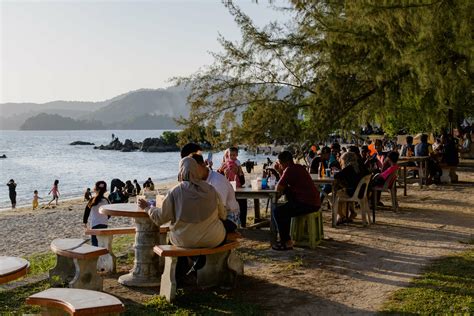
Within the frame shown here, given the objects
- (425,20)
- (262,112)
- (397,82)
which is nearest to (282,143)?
(262,112)

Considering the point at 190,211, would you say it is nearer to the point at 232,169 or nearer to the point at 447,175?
the point at 232,169

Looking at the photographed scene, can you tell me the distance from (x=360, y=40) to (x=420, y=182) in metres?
7.08

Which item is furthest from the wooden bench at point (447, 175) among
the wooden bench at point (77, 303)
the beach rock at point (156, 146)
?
the beach rock at point (156, 146)

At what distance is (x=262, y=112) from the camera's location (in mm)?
13680

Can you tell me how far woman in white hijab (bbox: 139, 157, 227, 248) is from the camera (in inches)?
222

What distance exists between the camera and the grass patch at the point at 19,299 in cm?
556

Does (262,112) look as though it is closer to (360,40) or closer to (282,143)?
(282,143)

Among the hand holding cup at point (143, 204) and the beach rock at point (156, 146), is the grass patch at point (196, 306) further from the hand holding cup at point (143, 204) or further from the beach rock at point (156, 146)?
the beach rock at point (156, 146)

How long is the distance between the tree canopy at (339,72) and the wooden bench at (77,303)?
5.42 meters

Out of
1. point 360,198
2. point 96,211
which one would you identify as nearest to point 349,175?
point 360,198

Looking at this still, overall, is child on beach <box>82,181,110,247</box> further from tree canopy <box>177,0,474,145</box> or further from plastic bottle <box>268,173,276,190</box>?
tree canopy <box>177,0,474,145</box>

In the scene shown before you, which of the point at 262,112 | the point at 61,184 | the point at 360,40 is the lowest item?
the point at 61,184

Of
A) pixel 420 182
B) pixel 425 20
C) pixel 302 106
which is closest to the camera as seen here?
pixel 425 20

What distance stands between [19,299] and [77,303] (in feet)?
6.94
